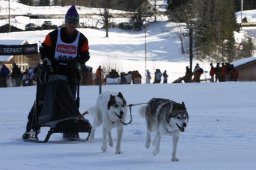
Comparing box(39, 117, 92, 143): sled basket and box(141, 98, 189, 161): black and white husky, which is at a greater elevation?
box(141, 98, 189, 161): black and white husky

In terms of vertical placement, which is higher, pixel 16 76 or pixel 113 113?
pixel 16 76

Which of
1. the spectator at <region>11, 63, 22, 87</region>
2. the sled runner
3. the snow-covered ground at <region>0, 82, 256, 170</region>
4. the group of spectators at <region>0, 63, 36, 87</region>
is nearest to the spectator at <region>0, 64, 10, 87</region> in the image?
the group of spectators at <region>0, 63, 36, 87</region>

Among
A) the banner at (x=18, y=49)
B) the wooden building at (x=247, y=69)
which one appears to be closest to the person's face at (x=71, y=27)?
the banner at (x=18, y=49)

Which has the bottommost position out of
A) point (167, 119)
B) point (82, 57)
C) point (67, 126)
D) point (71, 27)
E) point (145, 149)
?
point (145, 149)

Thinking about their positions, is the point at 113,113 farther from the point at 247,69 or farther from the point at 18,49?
the point at 247,69

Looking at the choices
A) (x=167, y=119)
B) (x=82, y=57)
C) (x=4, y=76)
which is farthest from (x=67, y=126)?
(x=4, y=76)

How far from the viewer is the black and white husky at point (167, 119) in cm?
688

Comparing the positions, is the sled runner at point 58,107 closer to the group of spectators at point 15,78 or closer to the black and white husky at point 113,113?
the black and white husky at point 113,113

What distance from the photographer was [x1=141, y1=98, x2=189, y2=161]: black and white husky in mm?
6879

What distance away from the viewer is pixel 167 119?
7.05 metres

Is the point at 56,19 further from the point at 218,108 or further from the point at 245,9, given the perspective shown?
the point at 218,108

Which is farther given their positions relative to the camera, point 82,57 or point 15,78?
point 15,78

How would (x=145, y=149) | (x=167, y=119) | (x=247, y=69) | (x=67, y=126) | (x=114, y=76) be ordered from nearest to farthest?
(x=167, y=119)
(x=145, y=149)
(x=67, y=126)
(x=114, y=76)
(x=247, y=69)

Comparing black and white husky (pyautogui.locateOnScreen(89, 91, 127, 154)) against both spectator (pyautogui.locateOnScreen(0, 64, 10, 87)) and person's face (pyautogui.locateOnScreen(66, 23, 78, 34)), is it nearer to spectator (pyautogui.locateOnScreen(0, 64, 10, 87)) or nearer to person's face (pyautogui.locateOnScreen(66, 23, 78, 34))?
person's face (pyautogui.locateOnScreen(66, 23, 78, 34))
